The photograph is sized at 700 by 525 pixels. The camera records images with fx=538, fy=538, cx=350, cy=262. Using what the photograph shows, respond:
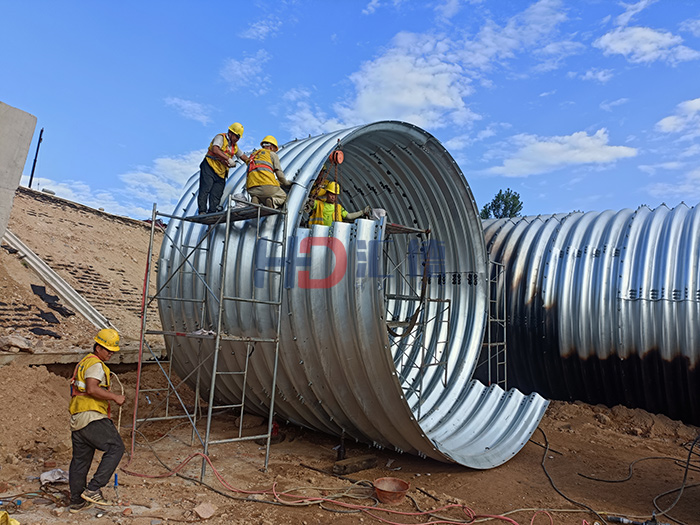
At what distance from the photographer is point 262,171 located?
301 inches

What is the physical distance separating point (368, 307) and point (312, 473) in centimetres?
252

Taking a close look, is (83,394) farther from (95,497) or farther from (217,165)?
(217,165)

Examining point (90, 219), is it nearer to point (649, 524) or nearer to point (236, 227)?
point (236, 227)

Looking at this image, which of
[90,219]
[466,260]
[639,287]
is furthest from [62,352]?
[90,219]

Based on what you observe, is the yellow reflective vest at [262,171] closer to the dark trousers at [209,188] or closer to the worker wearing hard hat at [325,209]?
the dark trousers at [209,188]

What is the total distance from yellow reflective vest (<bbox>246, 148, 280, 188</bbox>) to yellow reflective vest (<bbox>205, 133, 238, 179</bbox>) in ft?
2.96

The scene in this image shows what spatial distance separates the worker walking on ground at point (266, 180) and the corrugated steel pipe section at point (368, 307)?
24cm

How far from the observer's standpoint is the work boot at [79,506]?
221 inches

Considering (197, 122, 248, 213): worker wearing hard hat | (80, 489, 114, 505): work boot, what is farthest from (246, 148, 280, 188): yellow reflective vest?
(80, 489, 114, 505): work boot

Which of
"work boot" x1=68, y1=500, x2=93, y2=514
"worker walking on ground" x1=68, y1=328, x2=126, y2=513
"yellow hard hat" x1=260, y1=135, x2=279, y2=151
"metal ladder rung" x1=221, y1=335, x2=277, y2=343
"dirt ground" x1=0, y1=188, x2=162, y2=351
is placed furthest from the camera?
"dirt ground" x1=0, y1=188, x2=162, y2=351

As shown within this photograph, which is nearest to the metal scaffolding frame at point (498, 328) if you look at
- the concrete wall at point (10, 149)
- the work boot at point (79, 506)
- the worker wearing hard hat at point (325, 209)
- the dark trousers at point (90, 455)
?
the worker wearing hard hat at point (325, 209)

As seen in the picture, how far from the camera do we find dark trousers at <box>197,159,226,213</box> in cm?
845

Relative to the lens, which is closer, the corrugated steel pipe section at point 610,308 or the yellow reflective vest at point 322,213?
the yellow reflective vest at point 322,213

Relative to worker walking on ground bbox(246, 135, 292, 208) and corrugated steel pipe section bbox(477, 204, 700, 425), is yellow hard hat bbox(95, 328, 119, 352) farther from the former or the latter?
corrugated steel pipe section bbox(477, 204, 700, 425)
